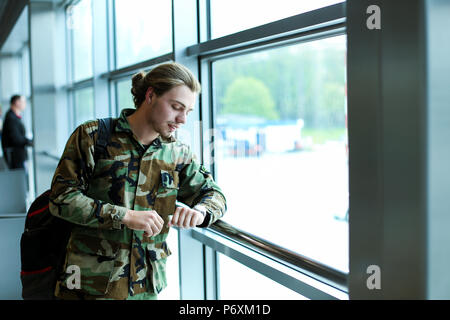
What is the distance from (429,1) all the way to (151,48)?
2123 millimetres

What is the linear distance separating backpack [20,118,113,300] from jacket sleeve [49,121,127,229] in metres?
0.07

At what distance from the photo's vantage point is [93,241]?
1.42 meters

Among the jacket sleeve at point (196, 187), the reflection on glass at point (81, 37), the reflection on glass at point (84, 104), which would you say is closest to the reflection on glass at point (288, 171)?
the jacket sleeve at point (196, 187)

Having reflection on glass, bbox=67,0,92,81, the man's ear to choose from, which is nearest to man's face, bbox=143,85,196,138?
the man's ear

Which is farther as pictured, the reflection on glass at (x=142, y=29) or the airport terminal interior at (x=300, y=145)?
the reflection on glass at (x=142, y=29)

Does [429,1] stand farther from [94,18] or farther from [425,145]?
[94,18]

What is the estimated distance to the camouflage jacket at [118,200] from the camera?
4.30ft

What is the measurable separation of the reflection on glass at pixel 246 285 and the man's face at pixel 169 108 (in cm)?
82

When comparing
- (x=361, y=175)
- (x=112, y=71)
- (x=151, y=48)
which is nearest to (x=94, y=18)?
(x=112, y=71)

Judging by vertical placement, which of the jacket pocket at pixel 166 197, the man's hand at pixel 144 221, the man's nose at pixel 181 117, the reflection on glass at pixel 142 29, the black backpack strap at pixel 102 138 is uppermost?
the reflection on glass at pixel 142 29

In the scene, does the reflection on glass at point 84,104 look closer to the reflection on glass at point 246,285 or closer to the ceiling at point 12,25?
the ceiling at point 12,25

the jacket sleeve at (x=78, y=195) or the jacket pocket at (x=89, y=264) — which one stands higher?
the jacket sleeve at (x=78, y=195)

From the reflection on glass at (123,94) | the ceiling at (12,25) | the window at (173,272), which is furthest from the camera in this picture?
the ceiling at (12,25)
